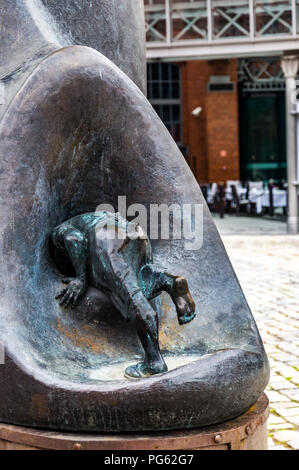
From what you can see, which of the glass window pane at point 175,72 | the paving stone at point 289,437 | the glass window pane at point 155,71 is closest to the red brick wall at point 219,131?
the glass window pane at point 175,72

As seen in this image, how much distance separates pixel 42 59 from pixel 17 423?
1413 millimetres

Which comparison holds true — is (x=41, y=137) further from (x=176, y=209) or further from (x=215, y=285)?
(x=215, y=285)

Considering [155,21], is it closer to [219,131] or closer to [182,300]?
[219,131]

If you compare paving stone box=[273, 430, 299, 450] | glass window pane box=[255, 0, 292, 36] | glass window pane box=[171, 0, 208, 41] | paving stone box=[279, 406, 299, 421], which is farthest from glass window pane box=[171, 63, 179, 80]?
paving stone box=[273, 430, 299, 450]

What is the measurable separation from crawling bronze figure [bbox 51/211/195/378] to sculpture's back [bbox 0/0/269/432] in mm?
81

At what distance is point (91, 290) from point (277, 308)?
4.41 metres

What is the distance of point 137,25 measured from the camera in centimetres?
376

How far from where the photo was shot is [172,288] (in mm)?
2430

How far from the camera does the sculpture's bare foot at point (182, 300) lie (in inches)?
94.8

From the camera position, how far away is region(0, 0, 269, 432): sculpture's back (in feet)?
7.34

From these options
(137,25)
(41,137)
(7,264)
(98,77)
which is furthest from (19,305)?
(137,25)

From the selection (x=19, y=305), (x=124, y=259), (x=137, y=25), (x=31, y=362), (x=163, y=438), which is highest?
(x=137, y=25)

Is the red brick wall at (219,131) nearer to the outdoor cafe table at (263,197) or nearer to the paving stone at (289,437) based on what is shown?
the outdoor cafe table at (263,197)

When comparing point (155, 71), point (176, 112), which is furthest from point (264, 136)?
point (155, 71)
